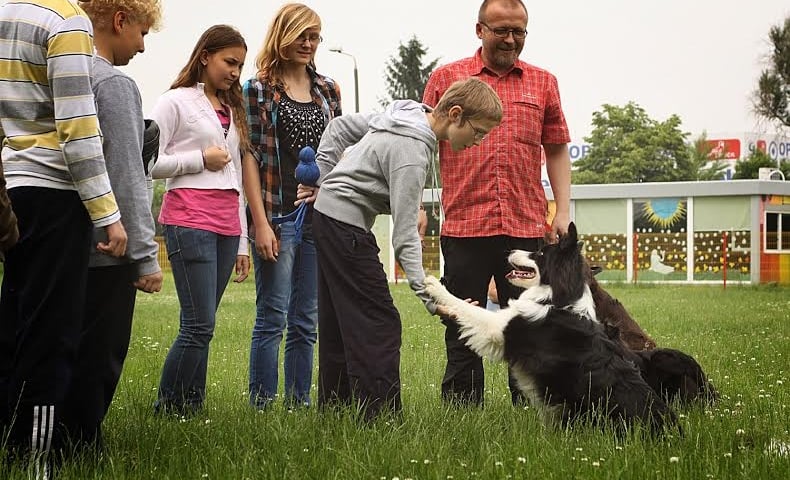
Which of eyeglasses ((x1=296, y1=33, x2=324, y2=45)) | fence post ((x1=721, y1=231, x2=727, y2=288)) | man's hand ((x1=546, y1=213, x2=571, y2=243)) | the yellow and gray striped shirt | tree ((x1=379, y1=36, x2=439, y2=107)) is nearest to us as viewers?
the yellow and gray striped shirt

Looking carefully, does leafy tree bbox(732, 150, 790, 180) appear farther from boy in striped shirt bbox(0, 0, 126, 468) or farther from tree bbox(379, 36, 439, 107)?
boy in striped shirt bbox(0, 0, 126, 468)

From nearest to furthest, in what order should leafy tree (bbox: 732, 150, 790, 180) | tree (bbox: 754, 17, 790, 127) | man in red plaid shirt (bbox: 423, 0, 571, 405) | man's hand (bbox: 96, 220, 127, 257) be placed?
1. man's hand (bbox: 96, 220, 127, 257)
2. man in red plaid shirt (bbox: 423, 0, 571, 405)
3. tree (bbox: 754, 17, 790, 127)
4. leafy tree (bbox: 732, 150, 790, 180)

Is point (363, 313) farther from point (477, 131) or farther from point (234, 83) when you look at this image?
point (234, 83)

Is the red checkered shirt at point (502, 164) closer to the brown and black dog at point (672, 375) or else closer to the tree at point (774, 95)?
the brown and black dog at point (672, 375)

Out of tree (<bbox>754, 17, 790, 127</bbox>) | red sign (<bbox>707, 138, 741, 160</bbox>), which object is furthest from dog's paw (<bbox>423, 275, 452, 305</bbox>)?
red sign (<bbox>707, 138, 741, 160</bbox>)

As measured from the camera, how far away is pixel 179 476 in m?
3.74

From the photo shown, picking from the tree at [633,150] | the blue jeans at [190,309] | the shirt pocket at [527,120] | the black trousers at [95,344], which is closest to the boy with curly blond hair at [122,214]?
the black trousers at [95,344]

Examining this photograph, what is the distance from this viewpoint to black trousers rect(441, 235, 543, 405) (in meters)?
5.68

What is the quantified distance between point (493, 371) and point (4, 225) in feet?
17.2

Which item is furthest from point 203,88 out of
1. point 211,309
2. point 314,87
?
point 211,309

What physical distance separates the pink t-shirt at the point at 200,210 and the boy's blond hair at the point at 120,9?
134cm

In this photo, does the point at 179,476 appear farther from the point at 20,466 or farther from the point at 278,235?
the point at 278,235

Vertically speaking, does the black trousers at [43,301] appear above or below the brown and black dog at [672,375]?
above

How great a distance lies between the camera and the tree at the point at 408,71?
6669 cm
